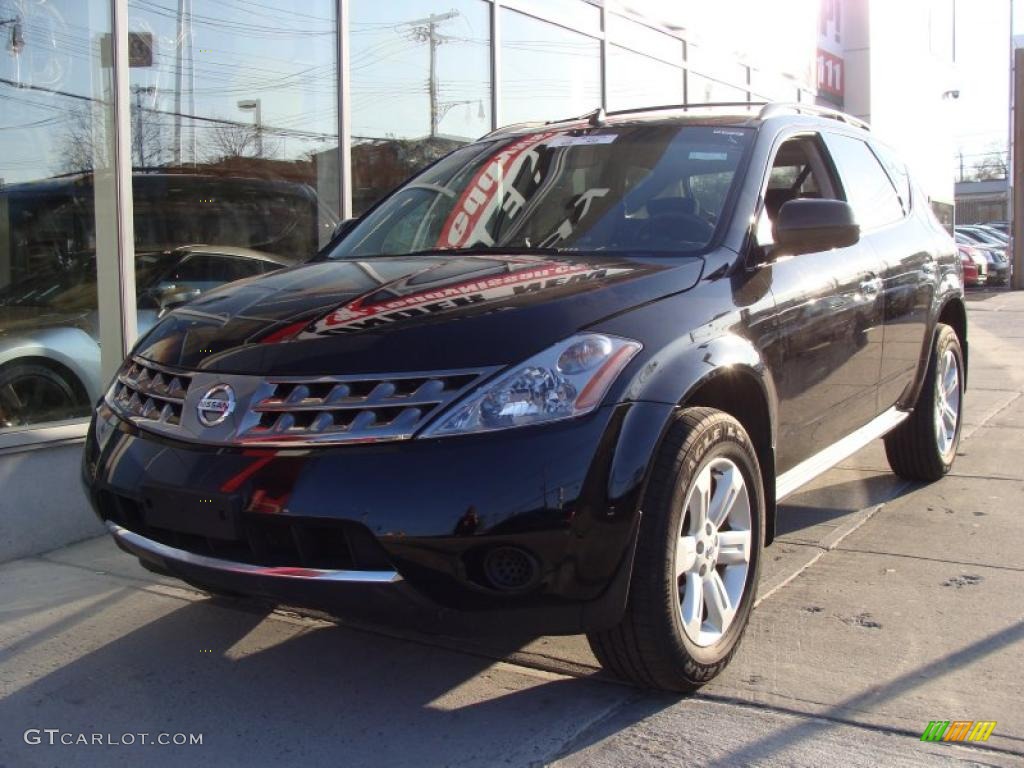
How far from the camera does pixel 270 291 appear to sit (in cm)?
350

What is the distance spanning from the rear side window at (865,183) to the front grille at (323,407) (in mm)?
2670

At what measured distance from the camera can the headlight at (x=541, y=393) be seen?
270 centimetres

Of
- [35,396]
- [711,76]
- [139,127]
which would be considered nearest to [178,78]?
[139,127]

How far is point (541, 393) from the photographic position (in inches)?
108

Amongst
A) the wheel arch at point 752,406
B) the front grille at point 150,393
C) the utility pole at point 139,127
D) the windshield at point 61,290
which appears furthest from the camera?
the utility pole at point 139,127

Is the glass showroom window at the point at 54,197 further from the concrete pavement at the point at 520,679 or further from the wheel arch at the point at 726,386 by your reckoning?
the wheel arch at the point at 726,386

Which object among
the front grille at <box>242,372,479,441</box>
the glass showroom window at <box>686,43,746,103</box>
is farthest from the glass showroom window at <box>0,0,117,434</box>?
the glass showroom window at <box>686,43,746,103</box>

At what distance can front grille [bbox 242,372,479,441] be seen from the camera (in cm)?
273

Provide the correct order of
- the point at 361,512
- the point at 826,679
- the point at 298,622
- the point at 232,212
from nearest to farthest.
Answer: the point at 361,512 < the point at 826,679 < the point at 298,622 < the point at 232,212

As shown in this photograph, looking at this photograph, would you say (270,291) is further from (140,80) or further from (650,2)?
(650,2)

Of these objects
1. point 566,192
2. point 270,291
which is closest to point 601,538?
point 270,291

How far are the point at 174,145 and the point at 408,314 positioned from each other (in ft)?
11.9

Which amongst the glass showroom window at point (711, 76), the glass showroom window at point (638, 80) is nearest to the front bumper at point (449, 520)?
the glass showroom window at point (638, 80)

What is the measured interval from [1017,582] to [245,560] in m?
2.91
